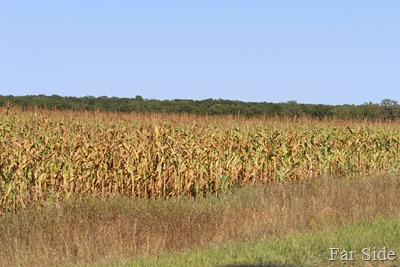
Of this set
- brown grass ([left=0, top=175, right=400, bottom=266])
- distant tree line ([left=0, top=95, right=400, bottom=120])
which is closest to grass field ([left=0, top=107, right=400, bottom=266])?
brown grass ([left=0, top=175, right=400, bottom=266])

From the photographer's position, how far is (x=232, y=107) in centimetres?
4541

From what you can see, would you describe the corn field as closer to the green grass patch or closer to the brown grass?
the brown grass

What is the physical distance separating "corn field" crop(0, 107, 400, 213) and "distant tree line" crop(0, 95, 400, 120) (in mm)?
20096

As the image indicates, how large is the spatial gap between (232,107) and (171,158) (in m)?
29.4

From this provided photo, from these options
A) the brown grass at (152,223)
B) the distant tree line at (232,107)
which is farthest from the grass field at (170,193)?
the distant tree line at (232,107)

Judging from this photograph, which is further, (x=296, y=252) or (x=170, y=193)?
(x=170, y=193)

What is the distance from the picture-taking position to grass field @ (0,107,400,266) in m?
10.2

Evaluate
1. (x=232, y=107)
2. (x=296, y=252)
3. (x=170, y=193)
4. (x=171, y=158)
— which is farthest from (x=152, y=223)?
(x=232, y=107)

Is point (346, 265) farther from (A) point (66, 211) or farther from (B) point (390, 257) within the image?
(A) point (66, 211)

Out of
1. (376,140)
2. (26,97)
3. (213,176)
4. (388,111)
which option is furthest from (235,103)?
(213,176)

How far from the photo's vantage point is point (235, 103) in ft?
164

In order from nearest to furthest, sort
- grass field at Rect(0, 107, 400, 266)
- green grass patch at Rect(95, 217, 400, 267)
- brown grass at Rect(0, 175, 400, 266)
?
green grass patch at Rect(95, 217, 400, 267)
brown grass at Rect(0, 175, 400, 266)
grass field at Rect(0, 107, 400, 266)

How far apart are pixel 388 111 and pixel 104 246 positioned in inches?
1470

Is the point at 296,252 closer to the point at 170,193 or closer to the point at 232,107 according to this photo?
the point at 170,193
